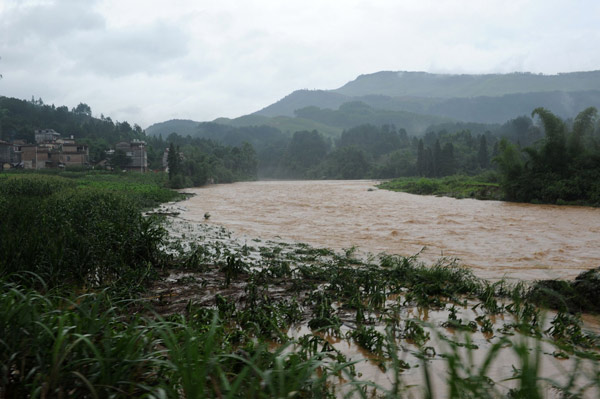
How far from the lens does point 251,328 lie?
4332 millimetres

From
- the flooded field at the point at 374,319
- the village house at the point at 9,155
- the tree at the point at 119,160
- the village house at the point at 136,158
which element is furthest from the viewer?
the village house at the point at 136,158

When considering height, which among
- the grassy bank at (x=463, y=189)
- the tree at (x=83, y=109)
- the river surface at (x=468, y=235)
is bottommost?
the river surface at (x=468, y=235)

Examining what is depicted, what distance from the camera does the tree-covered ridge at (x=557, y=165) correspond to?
2791cm

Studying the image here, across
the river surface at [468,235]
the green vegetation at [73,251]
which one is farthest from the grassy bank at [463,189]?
the green vegetation at [73,251]

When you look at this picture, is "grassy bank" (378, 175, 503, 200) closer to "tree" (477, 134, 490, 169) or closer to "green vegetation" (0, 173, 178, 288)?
"tree" (477, 134, 490, 169)

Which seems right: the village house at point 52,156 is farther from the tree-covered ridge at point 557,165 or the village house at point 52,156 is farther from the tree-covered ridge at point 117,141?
the tree-covered ridge at point 557,165

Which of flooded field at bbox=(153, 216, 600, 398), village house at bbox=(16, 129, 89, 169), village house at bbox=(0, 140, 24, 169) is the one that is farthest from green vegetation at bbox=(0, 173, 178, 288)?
village house at bbox=(0, 140, 24, 169)

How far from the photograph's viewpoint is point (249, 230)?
1523cm

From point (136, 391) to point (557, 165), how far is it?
35.1 meters

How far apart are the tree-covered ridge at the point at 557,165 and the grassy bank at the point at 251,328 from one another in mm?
25940

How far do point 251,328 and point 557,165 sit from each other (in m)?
33.2

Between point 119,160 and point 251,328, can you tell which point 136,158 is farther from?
point 251,328

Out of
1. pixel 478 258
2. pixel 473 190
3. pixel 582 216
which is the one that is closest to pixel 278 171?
pixel 473 190

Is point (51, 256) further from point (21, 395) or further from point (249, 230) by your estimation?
point (249, 230)
